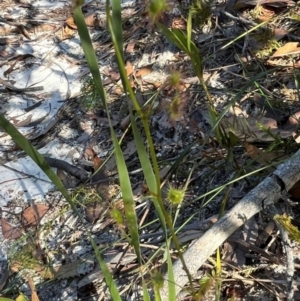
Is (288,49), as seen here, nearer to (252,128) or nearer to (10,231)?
(252,128)

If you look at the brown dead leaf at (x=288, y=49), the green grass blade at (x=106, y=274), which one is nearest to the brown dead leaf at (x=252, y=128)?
the brown dead leaf at (x=288, y=49)

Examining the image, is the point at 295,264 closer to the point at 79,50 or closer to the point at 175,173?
the point at 175,173

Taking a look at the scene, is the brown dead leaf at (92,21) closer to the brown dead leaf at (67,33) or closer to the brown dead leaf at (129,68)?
the brown dead leaf at (67,33)

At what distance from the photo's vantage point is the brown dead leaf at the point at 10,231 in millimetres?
1770

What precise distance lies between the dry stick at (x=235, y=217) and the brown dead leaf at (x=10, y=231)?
28.3 inches

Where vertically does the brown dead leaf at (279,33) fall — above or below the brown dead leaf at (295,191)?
above

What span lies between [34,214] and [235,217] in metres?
0.82

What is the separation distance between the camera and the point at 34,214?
1.81 meters

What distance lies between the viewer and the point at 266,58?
200 centimetres

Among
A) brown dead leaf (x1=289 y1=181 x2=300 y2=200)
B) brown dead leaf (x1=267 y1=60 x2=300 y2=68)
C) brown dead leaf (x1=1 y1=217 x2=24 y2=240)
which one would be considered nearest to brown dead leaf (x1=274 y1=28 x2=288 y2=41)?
brown dead leaf (x1=267 y1=60 x2=300 y2=68)

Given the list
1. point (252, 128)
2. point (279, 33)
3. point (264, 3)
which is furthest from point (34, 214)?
point (264, 3)

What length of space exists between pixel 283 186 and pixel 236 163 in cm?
26

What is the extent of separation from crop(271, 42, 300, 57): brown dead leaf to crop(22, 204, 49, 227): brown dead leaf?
3.10ft

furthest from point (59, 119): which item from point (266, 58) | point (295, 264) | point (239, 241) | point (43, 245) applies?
point (295, 264)
